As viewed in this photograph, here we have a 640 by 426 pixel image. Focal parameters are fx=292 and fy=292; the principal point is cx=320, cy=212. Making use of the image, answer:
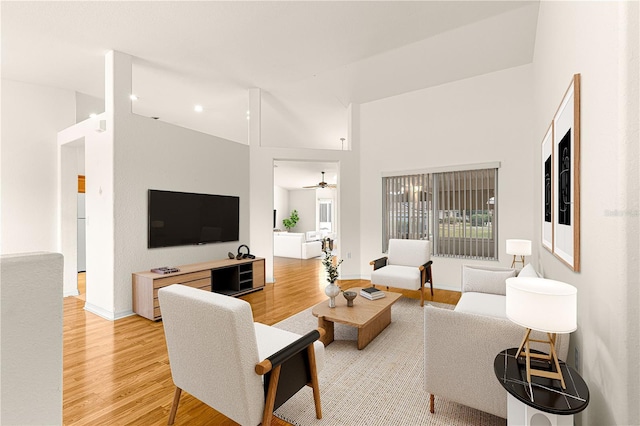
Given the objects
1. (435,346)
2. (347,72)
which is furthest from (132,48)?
(435,346)

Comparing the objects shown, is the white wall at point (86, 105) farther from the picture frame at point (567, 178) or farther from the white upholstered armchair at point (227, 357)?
the picture frame at point (567, 178)

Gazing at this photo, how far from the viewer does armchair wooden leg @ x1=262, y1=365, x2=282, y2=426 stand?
1.48 m

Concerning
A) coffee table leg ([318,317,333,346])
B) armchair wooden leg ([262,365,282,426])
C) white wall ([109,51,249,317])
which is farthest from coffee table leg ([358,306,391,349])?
white wall ([109,51,249,317])

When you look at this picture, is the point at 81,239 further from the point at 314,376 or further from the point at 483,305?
the point at 483,305

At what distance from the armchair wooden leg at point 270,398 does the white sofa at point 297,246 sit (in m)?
6.88

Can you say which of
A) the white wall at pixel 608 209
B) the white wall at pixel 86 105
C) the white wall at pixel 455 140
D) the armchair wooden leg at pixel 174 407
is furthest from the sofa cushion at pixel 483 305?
the white wall at pixel 86 105

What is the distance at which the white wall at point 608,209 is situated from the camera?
1078mm

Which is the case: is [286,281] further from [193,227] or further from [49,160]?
[49,160]

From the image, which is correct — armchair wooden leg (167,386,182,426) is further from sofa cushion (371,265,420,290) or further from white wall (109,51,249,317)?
sofa cushion (371,265,420,290)

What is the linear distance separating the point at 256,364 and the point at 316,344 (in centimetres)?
59

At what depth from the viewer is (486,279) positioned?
339cm

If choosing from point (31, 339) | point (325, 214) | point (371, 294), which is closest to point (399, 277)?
point (371, 294)

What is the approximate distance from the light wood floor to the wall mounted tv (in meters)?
1.19

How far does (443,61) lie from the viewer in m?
4.30
